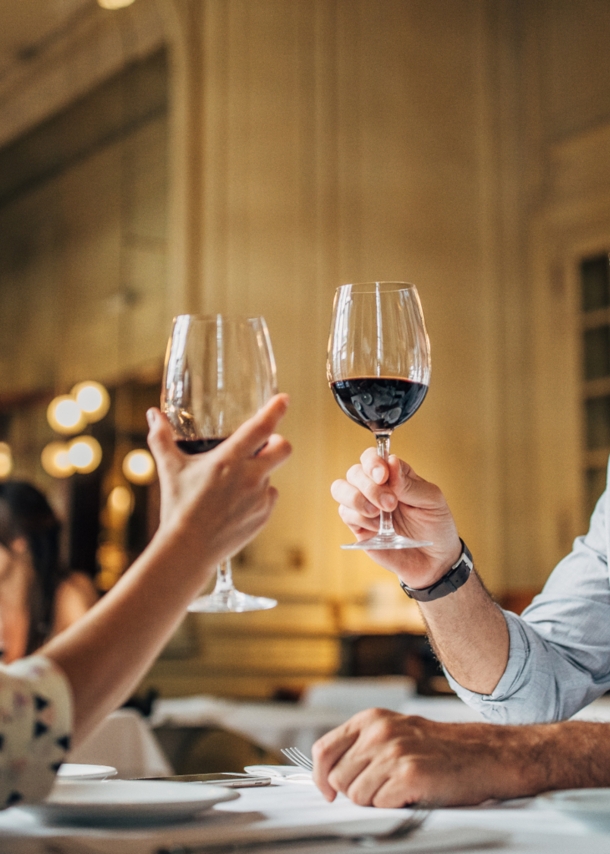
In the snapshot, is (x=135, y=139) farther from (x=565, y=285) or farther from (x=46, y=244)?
(x=565, y=285)


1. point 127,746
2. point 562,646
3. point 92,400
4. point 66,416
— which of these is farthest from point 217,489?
point 66,416

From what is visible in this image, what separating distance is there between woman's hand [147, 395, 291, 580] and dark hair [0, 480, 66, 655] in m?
2.47

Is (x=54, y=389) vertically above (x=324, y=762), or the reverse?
(x=54, y=389)

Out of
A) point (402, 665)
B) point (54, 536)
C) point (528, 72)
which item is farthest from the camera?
point (528, 72)

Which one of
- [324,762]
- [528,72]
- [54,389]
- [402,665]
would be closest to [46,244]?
[54,389]

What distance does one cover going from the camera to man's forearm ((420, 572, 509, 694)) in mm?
1353

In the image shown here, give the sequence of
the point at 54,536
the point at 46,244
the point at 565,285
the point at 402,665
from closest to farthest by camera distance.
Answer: the point at 54,536 → the point at 402,665 → the point at 565,285 → the point at 46,244

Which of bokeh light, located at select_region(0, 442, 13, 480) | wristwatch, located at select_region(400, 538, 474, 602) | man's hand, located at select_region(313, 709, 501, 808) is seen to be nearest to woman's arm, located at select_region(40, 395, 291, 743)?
man's hand, located at select_region(313, 709, 501, 808)

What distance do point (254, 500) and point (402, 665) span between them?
5180 millimetres

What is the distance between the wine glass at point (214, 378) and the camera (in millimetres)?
857

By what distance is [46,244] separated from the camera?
25.5 feet

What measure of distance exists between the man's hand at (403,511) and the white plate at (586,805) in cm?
40

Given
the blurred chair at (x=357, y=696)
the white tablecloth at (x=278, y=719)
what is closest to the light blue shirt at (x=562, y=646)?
the white tablecloth at (x=278, y=719)

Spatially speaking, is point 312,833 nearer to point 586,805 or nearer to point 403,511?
point 586,805
